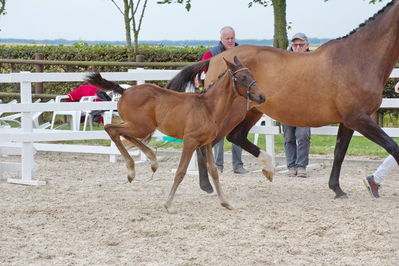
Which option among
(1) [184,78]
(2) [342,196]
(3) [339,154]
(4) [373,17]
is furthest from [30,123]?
(4) [373,17]

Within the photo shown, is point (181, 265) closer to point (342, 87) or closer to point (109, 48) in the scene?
point (342, 87)

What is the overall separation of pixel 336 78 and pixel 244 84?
4.76 ft

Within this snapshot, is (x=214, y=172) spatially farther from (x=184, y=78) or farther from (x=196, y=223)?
(x=184, y=78)

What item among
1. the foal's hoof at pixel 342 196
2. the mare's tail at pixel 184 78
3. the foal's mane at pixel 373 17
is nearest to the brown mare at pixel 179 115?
the mare's tail at pixel 184 78

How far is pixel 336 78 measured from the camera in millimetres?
7422

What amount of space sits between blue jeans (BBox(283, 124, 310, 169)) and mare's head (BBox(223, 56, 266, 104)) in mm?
3087

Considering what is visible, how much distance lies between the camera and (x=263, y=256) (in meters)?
5.23

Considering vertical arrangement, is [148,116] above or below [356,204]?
above

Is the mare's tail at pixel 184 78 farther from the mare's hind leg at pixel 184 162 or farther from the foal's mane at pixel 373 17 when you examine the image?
the foal's mane at pixel 373 17

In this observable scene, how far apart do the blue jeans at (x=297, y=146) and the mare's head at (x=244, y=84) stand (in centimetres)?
309

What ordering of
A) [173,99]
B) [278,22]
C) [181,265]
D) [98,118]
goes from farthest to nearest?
[278,22]
[98,118]
[173,99]
[181,265]

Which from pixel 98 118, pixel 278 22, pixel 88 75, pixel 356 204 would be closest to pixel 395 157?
pixel 356 204

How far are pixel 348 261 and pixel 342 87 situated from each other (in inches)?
105

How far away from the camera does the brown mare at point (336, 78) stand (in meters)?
7.32
